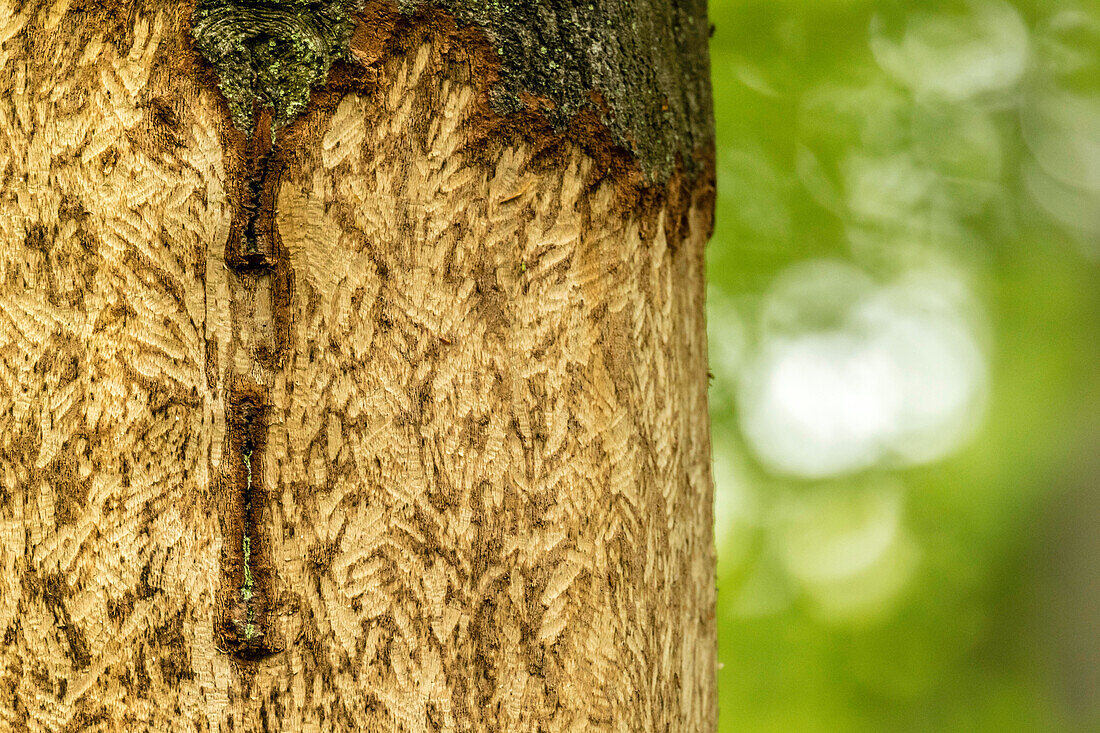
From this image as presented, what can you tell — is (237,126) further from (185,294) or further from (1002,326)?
(1002,326)

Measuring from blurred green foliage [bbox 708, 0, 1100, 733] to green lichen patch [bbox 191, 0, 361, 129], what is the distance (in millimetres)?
3711

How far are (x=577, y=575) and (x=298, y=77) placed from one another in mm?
493

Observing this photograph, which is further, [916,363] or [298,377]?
[916,363]

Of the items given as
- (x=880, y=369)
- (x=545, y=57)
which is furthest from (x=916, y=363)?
(x=545, y=57)

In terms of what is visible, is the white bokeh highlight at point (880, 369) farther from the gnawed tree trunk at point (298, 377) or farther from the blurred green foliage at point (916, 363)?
the gnawed tree trunk at point (298, 377)

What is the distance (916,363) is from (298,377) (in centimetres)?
561

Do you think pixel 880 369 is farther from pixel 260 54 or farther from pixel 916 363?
pixel 260 54

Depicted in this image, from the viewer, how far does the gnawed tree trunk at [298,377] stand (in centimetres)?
62

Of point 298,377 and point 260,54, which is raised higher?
point 260,54

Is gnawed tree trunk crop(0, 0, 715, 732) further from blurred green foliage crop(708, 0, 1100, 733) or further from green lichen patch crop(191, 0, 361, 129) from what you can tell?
blurred green foliage crop(708, 0, 1100, 733)

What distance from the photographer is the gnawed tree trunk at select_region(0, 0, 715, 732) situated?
24.5 inches

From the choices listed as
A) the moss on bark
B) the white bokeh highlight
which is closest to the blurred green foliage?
the white bokeh highlight

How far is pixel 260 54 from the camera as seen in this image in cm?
64

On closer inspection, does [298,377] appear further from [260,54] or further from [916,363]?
[916,363]
